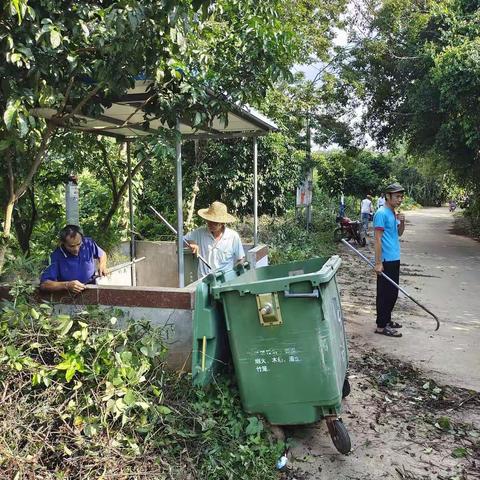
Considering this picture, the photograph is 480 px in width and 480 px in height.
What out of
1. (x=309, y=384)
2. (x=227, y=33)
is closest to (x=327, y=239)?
(x=227, y=33)

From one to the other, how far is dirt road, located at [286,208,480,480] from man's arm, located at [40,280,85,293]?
1.84 m

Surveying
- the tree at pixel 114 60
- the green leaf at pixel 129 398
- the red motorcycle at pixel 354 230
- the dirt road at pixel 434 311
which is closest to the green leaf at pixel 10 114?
the tree at pixel 114 60

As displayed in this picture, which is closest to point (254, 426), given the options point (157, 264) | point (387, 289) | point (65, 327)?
point (65, 327)

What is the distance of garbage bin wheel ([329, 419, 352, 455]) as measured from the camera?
3240 millimetres

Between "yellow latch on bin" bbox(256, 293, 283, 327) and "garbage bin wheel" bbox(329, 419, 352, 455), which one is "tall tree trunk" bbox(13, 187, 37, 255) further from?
"garbage bin wheel" bbox(329, 419, 352, 455)

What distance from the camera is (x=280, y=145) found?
39.0ft

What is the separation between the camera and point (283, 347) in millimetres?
3154

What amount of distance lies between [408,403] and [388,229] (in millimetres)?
2213

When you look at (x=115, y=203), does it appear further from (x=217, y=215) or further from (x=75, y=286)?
(x=75, y=286)

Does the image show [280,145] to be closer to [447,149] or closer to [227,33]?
[447,149]

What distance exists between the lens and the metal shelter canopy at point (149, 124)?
3.83 metres

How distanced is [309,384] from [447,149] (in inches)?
508

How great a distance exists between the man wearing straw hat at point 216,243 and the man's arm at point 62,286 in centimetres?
144

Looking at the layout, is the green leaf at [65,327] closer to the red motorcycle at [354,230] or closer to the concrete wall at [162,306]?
the concrete wall at [162,306]
